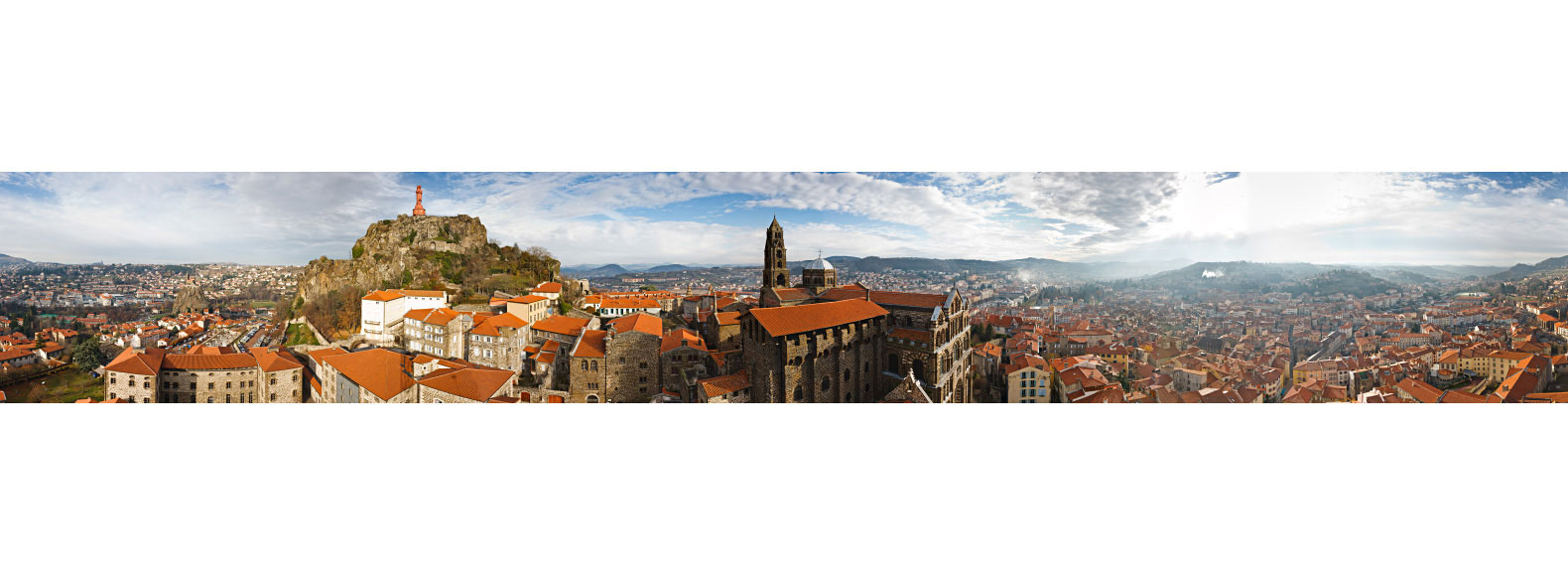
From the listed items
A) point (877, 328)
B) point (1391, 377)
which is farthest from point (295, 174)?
point (1391, 377)

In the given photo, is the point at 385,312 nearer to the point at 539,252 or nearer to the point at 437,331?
the point at 437,331

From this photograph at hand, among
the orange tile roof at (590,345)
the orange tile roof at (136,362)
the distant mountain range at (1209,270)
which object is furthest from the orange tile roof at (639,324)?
the orange tile roof at (136,362)

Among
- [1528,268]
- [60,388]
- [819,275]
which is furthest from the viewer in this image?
[819,275]

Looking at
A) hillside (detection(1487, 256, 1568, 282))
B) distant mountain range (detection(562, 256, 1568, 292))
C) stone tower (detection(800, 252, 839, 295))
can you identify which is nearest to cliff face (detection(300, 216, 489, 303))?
distant mountain range (detection(562, 256, 1568, 292))

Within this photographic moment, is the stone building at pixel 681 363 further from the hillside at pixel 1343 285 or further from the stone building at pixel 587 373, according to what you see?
the hillside at pixel 1343 285

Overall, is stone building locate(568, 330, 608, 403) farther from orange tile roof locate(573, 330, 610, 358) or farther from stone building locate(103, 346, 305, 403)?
stone building locate(103, 346, 305, 403)

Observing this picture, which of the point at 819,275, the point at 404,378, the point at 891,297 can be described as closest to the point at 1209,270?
the point at 891,297

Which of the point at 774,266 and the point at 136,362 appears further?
the point at 774,266
